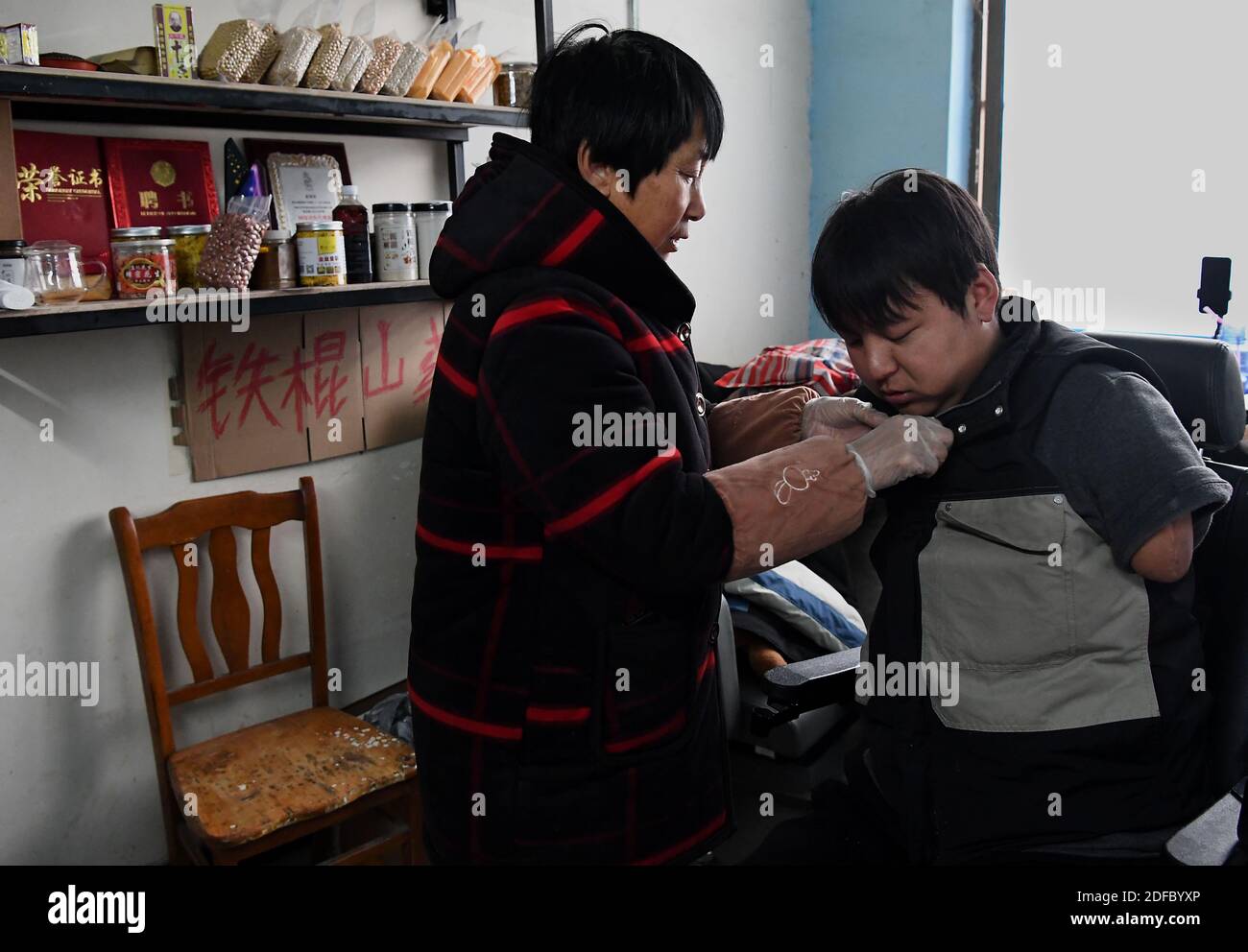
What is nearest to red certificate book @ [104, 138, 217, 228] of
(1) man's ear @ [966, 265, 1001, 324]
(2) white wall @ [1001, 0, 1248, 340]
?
(1) man's ear @ [966, 265, 1001, 324]

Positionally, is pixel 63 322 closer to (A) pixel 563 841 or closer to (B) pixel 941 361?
(A) pixel 563 841

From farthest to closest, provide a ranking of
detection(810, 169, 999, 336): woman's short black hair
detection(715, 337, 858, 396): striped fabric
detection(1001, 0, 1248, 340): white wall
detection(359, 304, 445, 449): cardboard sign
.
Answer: detection(1001, 0, 1248, 340): white wall → detection(715, 337, 858, 396): striped fabric → detection(359, 304, 445, 449): cardboard sign → detection(810, 169, 999, 336): woman's short black hair

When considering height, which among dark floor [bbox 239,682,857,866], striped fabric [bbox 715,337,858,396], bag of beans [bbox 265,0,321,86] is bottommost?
dark floor [bbox 239,682,857,866]

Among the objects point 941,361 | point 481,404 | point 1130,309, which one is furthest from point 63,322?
point 1130,309

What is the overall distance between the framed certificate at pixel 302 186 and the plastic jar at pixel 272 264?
0.52ft

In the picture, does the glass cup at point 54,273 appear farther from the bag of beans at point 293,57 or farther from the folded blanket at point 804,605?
the folded blanket at point 804,605

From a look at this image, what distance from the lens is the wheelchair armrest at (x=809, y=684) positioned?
151 cm

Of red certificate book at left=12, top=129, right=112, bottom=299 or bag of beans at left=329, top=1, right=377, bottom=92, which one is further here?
bag of beans at left=329, top=1, right=377, bottom=92

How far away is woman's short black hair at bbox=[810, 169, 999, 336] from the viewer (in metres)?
1.22

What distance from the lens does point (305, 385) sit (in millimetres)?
2215

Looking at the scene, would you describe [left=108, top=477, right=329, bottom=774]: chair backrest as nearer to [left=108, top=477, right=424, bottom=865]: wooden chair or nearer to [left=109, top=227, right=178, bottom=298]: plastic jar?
[left=108, top=477, right=424, bottom=865]: wooden chair

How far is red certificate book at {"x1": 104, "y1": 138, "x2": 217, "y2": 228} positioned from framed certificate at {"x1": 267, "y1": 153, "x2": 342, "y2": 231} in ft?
0.43

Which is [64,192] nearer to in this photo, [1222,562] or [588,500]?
[588,500]
